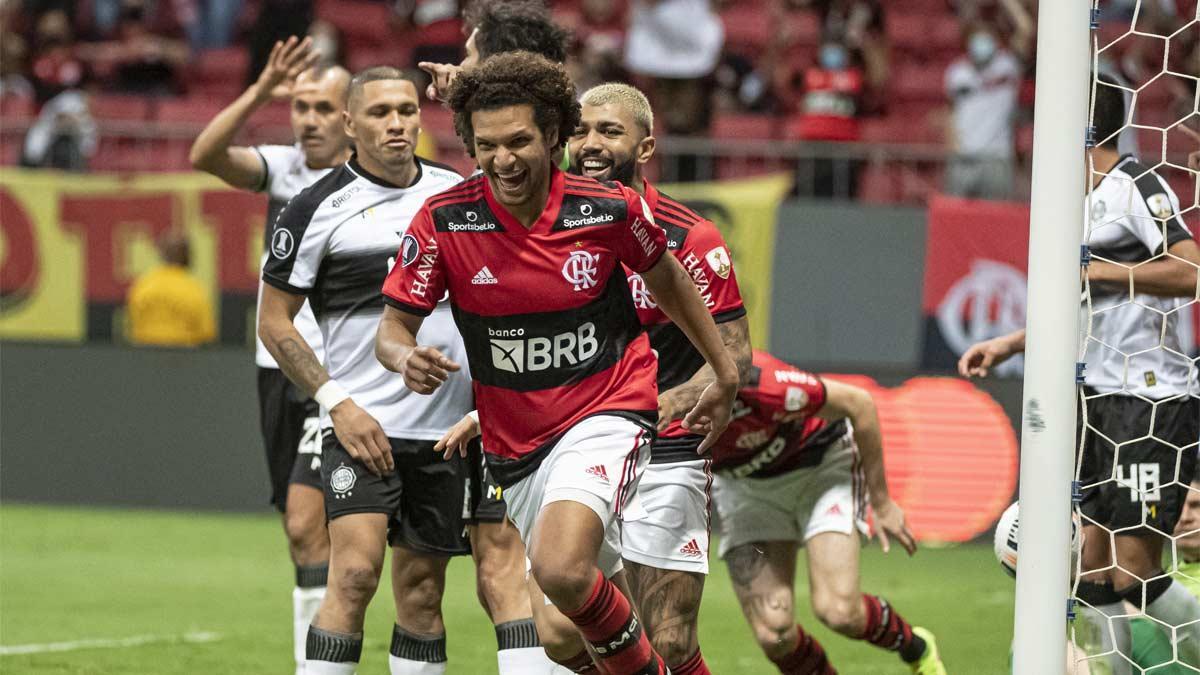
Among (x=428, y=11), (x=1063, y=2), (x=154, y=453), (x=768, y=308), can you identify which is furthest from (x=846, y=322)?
(x=1063, y=2)

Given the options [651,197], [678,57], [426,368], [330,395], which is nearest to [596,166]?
[651,197]

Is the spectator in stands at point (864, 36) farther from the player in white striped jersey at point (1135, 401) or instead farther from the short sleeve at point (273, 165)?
the player in white striped jersey at point (1135, 401)

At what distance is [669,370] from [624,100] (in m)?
0.97

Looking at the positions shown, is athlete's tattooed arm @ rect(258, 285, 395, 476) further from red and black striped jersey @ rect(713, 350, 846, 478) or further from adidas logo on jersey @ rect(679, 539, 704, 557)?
red and black striped jersey @ rect(713, 350, 846, 478)

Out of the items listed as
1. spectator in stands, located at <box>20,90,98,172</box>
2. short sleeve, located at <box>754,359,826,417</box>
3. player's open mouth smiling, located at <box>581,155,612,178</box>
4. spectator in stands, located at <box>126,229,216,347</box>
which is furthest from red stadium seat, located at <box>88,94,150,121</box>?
player's open mouth smiling, located at <box>581,155,612,178</box>

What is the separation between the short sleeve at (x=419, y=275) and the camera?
5.09 meters

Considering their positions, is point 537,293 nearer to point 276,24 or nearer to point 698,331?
point 698,331

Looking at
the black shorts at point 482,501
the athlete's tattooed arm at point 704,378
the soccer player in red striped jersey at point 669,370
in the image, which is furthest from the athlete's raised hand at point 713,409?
the black shorts at point 482,501

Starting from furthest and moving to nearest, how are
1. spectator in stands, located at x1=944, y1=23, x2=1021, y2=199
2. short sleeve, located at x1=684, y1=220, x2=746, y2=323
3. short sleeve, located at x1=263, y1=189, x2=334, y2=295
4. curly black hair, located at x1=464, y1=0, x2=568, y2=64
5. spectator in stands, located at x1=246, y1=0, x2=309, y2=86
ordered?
spectator in stands, located at x1=246, y1=0, x2=309, y2=86, spectator in stands, located at x1=944, y1=23, x2=1021, y2=199, curly black hair, located at x1=464, y1=0, x2=568, y2=64, short sleeve, located at x1=263, y1=189, x2=334, y2=295, short sleeve, located at x1=684, y1=220, x2=746, y2=323

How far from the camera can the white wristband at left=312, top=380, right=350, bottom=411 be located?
5.79 meters

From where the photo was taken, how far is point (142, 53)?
16.5 metres

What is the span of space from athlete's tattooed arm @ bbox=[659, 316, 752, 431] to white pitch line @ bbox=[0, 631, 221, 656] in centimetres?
392

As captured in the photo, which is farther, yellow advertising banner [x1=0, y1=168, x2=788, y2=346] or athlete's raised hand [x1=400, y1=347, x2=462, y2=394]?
yellow advertising banner [x1=0, y1=168, x2=788, y2=346]

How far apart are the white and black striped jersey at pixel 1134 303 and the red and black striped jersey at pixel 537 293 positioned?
6.85 feet
